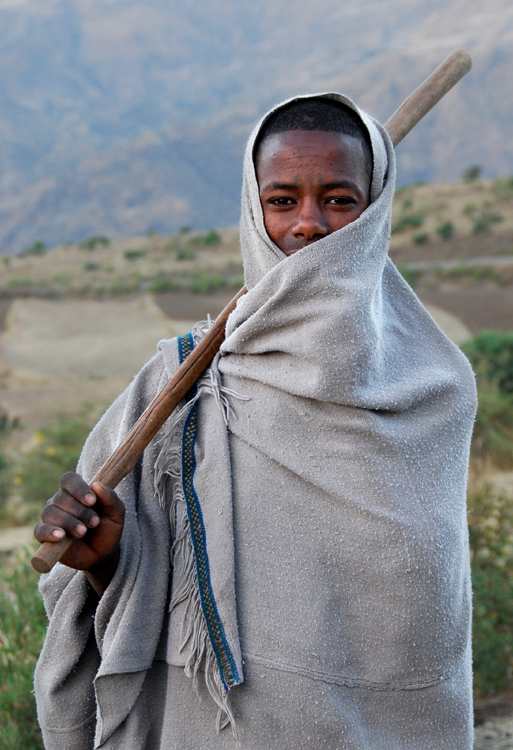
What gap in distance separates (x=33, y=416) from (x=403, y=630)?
14877 mm

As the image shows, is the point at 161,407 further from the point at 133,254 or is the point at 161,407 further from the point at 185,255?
the point at 133,254

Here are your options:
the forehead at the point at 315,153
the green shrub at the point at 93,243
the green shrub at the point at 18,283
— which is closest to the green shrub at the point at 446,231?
the green shrub at the point at 18,283

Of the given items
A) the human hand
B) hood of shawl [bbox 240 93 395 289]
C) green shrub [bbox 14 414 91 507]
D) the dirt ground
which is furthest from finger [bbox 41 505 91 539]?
the dirt ground

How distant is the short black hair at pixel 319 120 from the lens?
5.01 ft

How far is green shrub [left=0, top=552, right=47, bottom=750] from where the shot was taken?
243cm

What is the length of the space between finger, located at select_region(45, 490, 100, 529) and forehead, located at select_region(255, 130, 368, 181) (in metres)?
0.73

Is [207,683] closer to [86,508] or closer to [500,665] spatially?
[86,508]

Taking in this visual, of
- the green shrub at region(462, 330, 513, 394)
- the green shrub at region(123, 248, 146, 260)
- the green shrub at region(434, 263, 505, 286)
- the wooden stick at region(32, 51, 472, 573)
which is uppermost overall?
the green shrub at region(123, 248, 146, 260)

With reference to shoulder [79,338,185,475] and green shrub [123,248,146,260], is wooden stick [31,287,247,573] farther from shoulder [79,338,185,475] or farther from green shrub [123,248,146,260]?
green shrub [123,248,146,260]

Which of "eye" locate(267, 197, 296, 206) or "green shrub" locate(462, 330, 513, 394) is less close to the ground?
"green shrub" locate(462, 330, 513, 394)

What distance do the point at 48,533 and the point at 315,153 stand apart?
0.87 meters

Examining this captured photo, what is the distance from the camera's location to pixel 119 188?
283ft

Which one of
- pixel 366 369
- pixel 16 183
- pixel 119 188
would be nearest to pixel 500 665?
pixel 366 369

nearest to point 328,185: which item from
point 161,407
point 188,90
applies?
point 161,407
